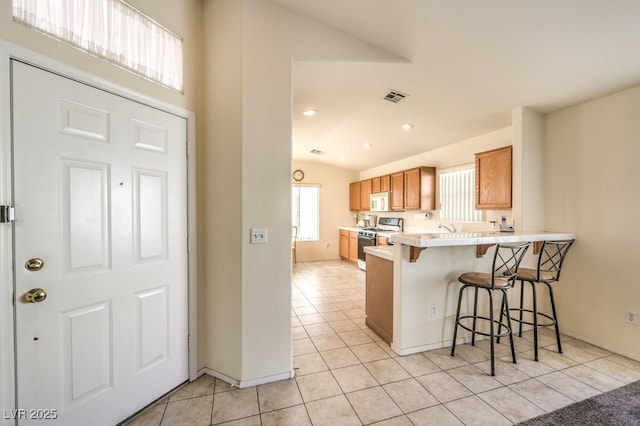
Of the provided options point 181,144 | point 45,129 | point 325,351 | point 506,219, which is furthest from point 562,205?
point 45,129

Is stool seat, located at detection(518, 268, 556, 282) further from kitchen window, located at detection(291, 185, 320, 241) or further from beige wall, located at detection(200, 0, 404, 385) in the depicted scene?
kitchen window, located at detection(291, 185, 320, 241)

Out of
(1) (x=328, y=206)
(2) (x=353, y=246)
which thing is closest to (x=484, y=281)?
(2) (x=353, y=246)

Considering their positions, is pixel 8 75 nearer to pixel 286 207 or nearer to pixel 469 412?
pixel 286 207

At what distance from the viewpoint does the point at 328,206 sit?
7.31 meters

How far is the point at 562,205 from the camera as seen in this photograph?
9.53ft

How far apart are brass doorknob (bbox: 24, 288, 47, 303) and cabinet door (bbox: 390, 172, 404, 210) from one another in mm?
4963

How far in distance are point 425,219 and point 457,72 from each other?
2.99 m

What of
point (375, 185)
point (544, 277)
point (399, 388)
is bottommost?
point (399, 388)

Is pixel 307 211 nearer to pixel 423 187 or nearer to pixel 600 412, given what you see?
pixel 423 187

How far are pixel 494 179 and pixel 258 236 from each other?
292 centimetres

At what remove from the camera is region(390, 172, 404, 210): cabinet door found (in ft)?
17.3

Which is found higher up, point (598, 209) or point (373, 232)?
point (598, 209)

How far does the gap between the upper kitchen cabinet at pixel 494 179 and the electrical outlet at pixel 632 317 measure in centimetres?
134

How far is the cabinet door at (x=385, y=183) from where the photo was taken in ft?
18.6
